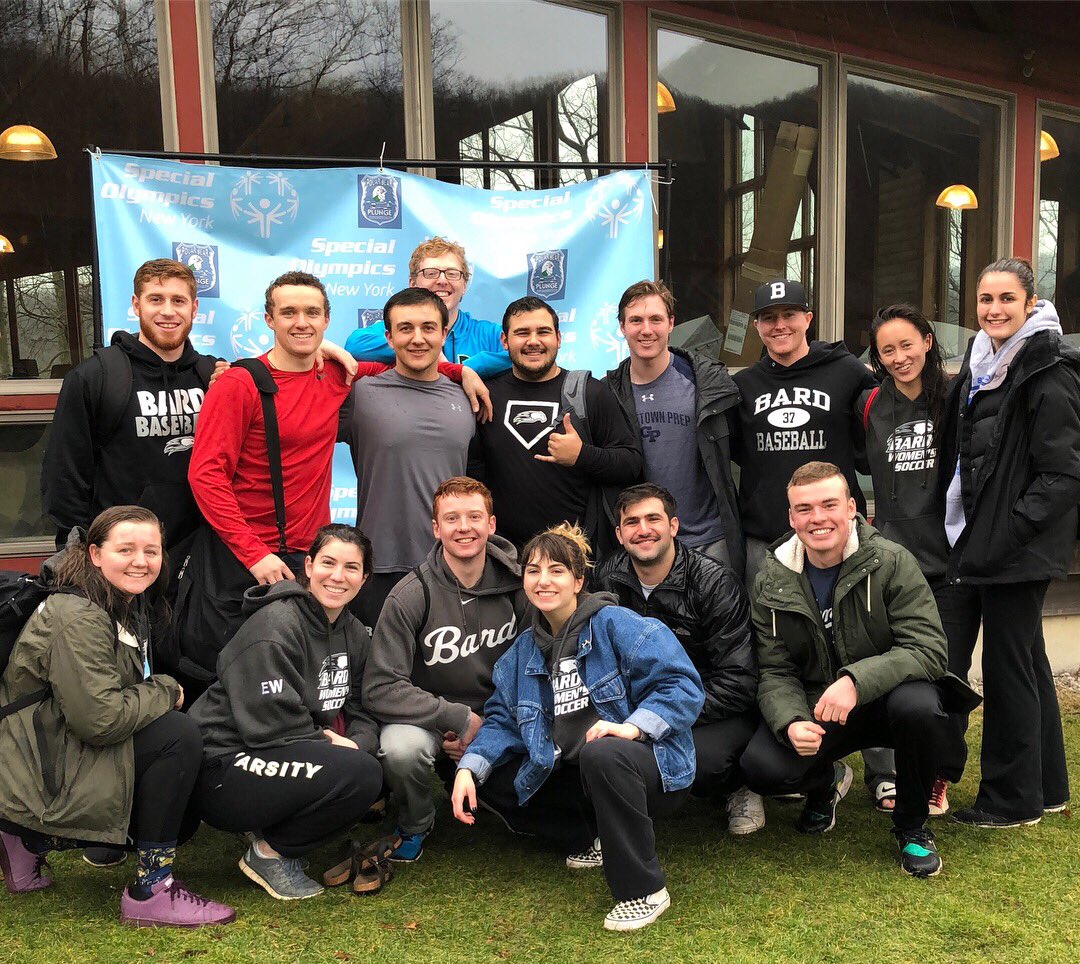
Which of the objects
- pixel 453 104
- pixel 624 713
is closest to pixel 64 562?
pixel 624 713

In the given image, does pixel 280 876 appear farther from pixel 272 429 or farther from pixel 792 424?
pixel 792 424

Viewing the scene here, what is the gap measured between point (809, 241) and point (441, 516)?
401cm

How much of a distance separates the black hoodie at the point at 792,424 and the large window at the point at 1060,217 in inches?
161

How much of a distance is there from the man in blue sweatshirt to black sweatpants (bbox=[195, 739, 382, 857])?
1506 mm

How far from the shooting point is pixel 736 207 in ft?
21.2

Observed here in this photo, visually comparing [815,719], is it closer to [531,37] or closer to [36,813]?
[36,813]

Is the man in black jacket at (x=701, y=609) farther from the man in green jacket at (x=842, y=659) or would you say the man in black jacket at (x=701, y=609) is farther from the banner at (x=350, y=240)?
the banner at (x=350, y=240)

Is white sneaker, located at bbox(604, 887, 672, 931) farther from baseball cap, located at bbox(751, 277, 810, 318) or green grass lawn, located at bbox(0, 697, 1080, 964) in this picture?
baseball cap, located at bbox(751, 277, 810, 318)

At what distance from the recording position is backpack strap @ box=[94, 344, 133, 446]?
358 centimetres

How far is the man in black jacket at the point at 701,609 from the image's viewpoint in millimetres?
3582

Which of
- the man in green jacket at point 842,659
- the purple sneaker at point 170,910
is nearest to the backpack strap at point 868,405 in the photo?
the man in green jacket at point 842,659

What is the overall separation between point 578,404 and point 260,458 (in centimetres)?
115

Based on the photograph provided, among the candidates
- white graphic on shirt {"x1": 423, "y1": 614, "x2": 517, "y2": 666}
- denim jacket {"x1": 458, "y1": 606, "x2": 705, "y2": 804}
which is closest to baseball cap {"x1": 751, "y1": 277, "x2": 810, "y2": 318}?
denim jacket {"x1": 458, "y1": 606, "x2": 705, "y2": 804}

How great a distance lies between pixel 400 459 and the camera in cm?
376
